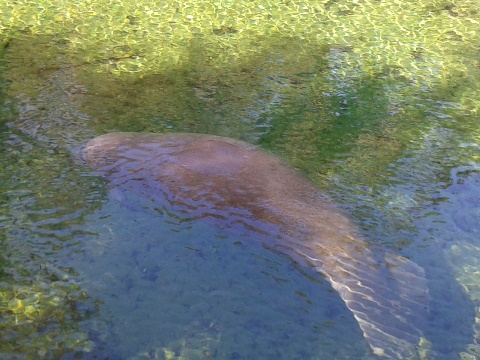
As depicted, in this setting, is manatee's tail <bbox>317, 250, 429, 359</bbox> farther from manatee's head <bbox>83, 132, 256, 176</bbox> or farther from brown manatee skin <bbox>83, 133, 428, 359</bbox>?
manatee's head <bbox>83, 132, 256, 176</bbox>

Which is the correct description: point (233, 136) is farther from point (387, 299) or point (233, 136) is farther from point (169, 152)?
point (387, 299)

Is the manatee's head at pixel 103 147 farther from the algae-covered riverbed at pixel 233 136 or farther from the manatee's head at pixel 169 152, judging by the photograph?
the algae-covered riverbed at pixel 233 136

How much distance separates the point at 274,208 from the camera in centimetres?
551

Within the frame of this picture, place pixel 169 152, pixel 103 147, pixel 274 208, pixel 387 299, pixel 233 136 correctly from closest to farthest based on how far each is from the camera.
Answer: pixel 387 299 → pixel 274 208 → pixel 169 152 → pixel 103 147 → pixel 233 136

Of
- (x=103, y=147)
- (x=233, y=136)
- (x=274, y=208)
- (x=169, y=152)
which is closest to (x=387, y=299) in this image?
(x=274, y=208)

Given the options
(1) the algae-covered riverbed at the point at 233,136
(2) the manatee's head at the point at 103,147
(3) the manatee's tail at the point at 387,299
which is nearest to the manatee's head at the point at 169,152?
(2) the manatee's head at the point at 103,147

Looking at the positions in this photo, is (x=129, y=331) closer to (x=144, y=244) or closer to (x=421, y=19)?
(x=144, y=244)

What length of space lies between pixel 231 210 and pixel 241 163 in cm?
67

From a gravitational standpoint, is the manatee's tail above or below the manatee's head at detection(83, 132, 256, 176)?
below

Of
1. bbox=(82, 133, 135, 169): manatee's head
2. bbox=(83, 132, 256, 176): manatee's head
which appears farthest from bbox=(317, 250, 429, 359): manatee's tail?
bbox=(82, 133, 135, 169): manatee's head

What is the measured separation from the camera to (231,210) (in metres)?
5.53

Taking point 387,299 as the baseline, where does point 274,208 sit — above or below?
above

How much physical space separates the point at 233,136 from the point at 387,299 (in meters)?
2.91

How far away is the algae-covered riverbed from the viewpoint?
4.62 metres
